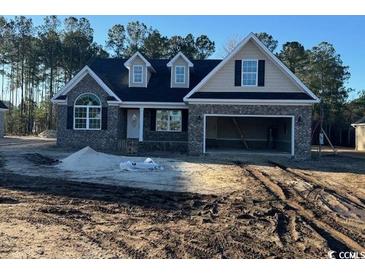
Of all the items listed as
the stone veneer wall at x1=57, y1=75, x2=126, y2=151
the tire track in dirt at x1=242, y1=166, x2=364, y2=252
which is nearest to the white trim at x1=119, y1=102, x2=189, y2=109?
the stone veneer wall at x1=57, y1=75, x2=126, y2=151

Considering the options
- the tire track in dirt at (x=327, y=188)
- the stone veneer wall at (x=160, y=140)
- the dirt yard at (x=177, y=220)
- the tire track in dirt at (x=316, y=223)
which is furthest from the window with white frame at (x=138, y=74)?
the tire track in dirt at (x=316, y=223)

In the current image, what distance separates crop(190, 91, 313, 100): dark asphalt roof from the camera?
2008cm

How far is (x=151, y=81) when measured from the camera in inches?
1012

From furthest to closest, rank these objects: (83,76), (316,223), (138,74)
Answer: (138,74)
(83,76)
(316,223)

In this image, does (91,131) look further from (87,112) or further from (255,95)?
(255,95)

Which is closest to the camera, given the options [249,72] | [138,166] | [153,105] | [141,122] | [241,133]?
[138,166]

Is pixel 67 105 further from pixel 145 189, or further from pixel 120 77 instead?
pixel 145 189

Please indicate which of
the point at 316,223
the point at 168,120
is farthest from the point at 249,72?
the point at 316,223

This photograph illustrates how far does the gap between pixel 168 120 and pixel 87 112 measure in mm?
4739

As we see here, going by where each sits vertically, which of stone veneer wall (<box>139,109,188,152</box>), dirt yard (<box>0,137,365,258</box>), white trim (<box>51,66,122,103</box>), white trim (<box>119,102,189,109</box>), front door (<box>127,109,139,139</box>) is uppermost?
white trim (<box>51,66,122,103</box>)

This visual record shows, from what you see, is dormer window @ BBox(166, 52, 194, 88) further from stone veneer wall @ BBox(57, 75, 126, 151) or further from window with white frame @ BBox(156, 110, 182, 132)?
stone veneer wall @ BBox(57, 75, 126, 151)

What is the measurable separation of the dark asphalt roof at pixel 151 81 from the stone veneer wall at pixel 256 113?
3053mm

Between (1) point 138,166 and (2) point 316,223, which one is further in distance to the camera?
(1) point 138,166

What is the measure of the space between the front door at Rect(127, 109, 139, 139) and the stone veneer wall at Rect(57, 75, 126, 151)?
2.12 meters
